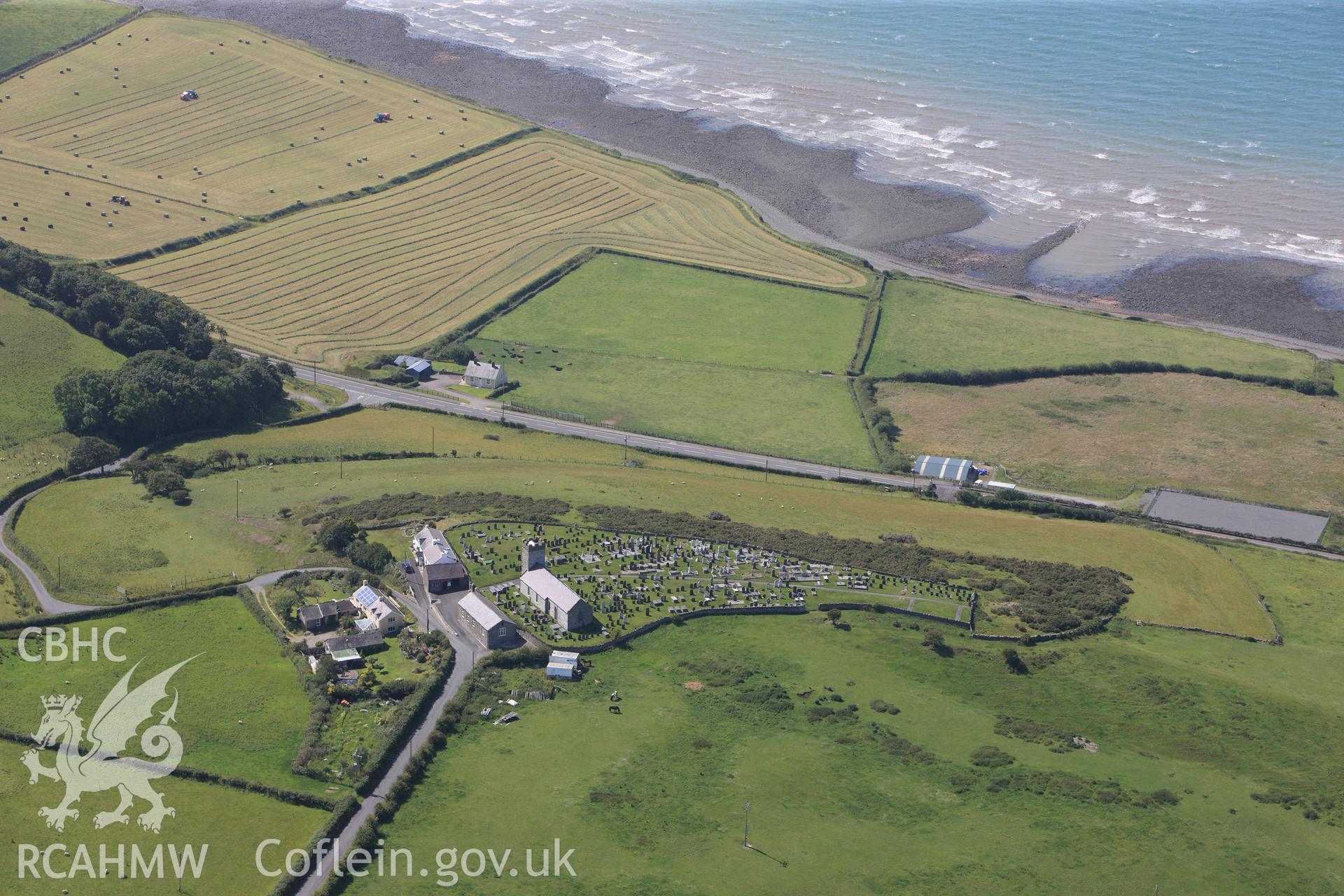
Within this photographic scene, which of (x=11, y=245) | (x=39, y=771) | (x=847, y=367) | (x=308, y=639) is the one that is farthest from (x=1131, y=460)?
(x=11, y=245)

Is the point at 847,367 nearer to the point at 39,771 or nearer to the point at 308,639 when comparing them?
the point at 308,639

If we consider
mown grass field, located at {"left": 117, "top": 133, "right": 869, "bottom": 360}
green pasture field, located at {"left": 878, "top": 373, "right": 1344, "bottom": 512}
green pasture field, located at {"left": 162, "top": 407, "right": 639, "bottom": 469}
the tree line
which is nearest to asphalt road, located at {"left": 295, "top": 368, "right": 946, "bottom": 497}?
green pasture field, located at {"left": 162, "top": 407, "right": 639, "bottom": 469}

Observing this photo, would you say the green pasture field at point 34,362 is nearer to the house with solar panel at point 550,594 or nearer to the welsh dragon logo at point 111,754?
the welsh dragon logo at point 111,754

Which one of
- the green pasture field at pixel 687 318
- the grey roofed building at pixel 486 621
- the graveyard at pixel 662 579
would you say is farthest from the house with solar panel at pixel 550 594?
the green pasture field at pixel 687 318

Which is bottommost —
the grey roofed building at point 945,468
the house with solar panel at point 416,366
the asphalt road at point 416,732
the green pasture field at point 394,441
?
the green pasture field at point 394,441

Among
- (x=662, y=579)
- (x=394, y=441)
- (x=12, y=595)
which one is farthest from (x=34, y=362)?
(x=662, y=579)

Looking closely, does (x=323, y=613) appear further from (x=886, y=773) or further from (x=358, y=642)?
(x=886, y=773)
